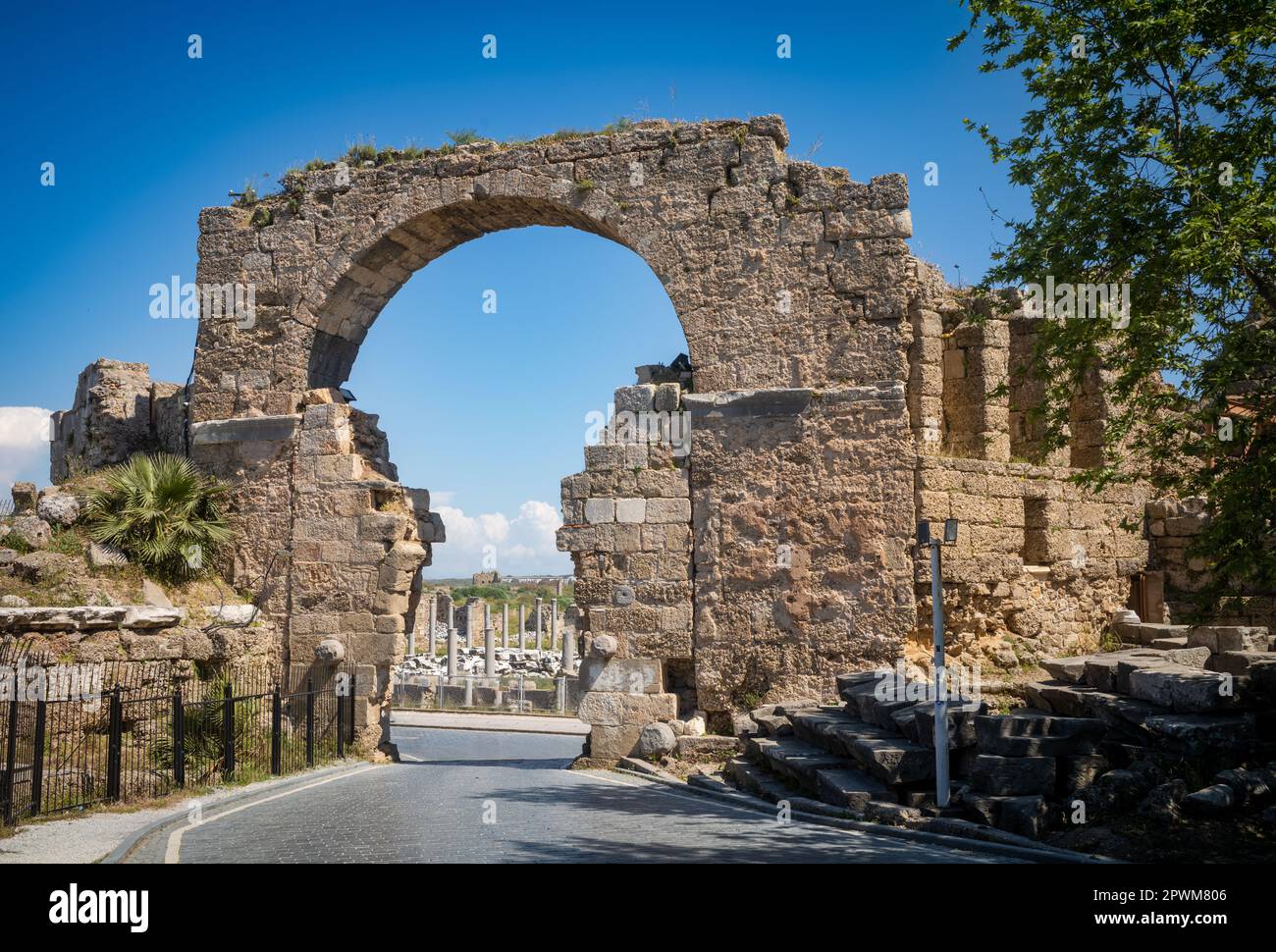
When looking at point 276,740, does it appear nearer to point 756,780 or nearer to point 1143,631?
point 756,780

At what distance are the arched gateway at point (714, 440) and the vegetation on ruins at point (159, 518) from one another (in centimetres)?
43

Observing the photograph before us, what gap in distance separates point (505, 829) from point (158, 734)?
16.8 ft

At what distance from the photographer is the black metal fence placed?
955 centimetres

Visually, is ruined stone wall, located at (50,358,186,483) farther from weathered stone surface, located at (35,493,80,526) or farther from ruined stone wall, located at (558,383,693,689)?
ruined stone wall, located at (558,383,693,689)

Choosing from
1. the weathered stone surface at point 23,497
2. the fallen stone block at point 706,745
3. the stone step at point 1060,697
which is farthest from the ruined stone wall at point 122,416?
the stone step at point 1060,697

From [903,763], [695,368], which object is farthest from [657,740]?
[695,368]

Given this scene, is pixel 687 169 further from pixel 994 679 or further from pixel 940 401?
pixel 994 679

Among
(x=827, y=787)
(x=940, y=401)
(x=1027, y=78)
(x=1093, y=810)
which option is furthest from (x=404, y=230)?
(x=1093, y=810)

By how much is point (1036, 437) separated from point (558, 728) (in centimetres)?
1143

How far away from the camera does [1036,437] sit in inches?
522

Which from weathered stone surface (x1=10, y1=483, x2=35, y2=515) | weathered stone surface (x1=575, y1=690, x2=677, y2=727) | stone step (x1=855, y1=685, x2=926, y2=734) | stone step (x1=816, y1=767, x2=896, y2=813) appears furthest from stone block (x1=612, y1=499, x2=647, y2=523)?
weathered stone surface (x1=10, y1=483, x2=35, y2=515)

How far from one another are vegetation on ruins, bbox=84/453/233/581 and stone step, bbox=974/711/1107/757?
945 centimetres

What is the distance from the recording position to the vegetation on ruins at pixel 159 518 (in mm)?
13141

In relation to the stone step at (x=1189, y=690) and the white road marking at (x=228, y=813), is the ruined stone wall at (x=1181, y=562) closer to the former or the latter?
the stone step at (x=1189, y=690)
